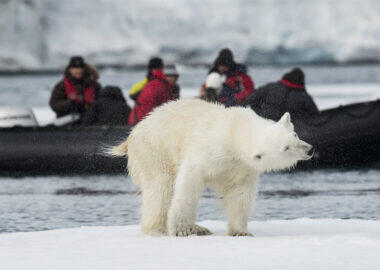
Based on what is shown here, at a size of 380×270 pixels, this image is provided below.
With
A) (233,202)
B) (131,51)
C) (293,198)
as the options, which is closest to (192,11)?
(131,51)

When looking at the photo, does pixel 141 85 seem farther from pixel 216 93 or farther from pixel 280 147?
pixel 280 147

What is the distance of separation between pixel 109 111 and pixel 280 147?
6.62 m

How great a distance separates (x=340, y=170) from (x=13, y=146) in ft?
13.3

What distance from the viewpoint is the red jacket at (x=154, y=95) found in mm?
10703

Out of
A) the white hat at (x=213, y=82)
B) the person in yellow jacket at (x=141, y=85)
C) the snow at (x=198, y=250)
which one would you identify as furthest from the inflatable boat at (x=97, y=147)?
the snow at (x=198, y=250)

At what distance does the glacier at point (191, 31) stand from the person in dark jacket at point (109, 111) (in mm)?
40822

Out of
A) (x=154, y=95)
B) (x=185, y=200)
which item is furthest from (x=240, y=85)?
(x=185, y=200)

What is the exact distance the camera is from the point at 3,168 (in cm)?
1174

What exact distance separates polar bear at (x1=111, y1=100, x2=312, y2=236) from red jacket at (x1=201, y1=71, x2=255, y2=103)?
200 inches

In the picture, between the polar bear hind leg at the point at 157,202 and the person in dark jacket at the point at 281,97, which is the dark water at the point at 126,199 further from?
the polar bear hind leg at the point at 157,202

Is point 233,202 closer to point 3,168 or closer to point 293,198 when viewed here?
point 293,198

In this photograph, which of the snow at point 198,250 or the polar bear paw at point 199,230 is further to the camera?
the polar bear paw at point 199,230

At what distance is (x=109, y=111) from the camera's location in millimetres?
11672

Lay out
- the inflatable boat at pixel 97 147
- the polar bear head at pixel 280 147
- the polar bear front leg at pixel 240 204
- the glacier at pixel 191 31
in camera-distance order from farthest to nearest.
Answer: the glacier at pixel 191 31, the inflatable boat at pixel 97 147, the polar bear front leg at pixel 240 204, the polar bear head at pixel 280 147
